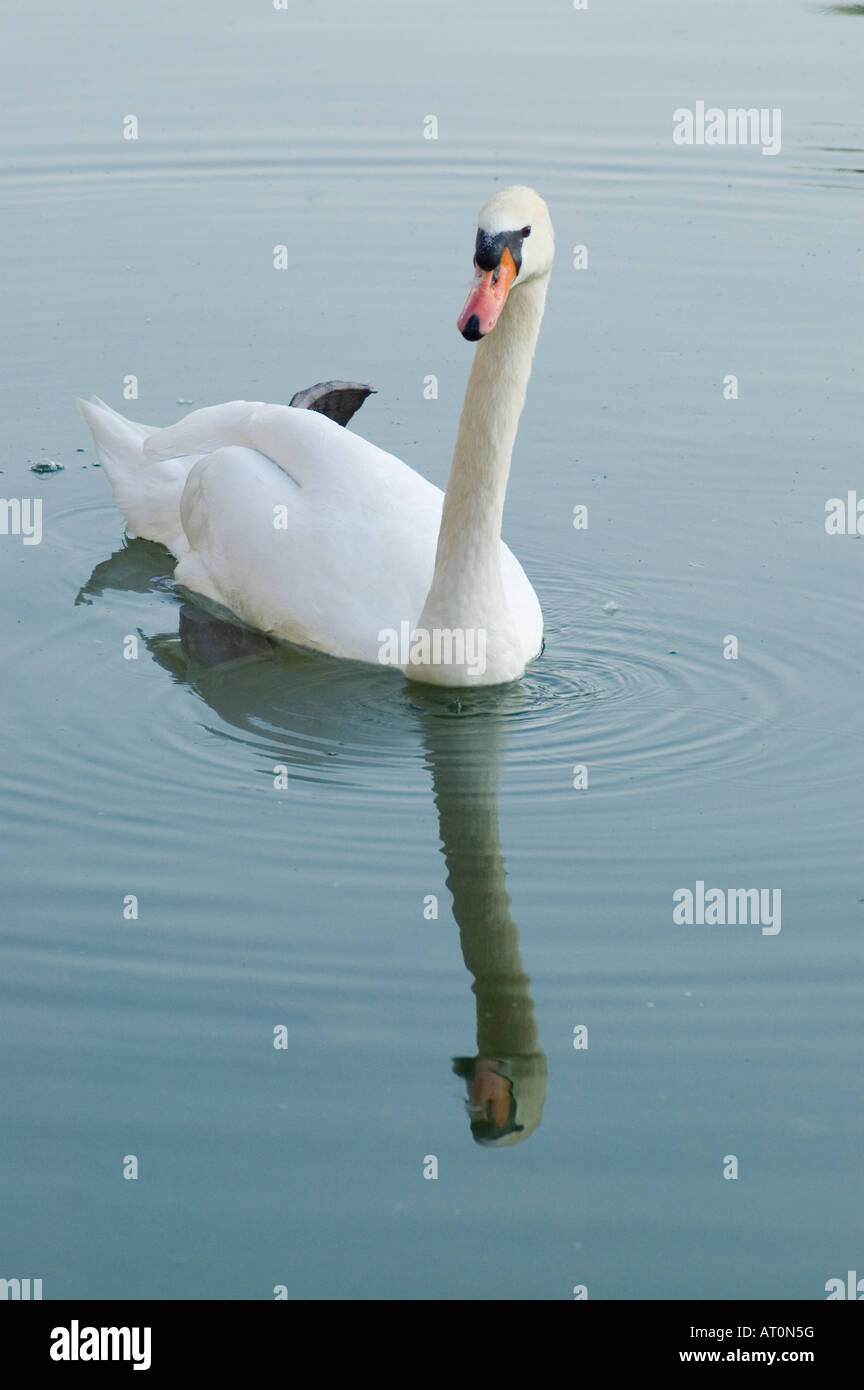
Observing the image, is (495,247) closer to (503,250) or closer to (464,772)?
(503,250)

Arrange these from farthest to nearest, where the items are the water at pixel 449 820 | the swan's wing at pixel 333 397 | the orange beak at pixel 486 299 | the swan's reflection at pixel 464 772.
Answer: the swan's wing at pixel 333 397 → the orange beak at pixel 486 299 → the swan's reflection at pixel 464 772 → the water at pixel 449 820

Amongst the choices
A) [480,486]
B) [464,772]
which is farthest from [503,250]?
[464,772]

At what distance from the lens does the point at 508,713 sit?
24.7 ft

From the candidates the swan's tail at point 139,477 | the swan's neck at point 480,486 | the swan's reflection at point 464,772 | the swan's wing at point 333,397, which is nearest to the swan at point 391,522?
the swan's neck at point 480,486

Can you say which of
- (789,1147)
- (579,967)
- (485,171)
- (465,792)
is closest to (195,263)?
(485,171)

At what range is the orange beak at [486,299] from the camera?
6.38 metres

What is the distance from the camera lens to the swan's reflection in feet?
17.5

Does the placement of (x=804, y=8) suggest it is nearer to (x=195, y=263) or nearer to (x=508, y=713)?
(x=195, y=263)

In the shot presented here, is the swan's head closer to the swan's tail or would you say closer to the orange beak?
the orange beak

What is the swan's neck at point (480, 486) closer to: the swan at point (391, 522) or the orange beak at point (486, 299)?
the swan at point (391, 522)

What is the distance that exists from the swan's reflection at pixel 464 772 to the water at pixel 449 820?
20 millimetres

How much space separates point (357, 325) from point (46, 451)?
2621 millimetres

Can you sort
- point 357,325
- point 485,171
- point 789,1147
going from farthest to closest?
point 485,171 < point 357,325 < point 789,1147

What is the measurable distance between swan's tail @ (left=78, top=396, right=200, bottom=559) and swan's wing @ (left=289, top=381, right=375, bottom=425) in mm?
586
